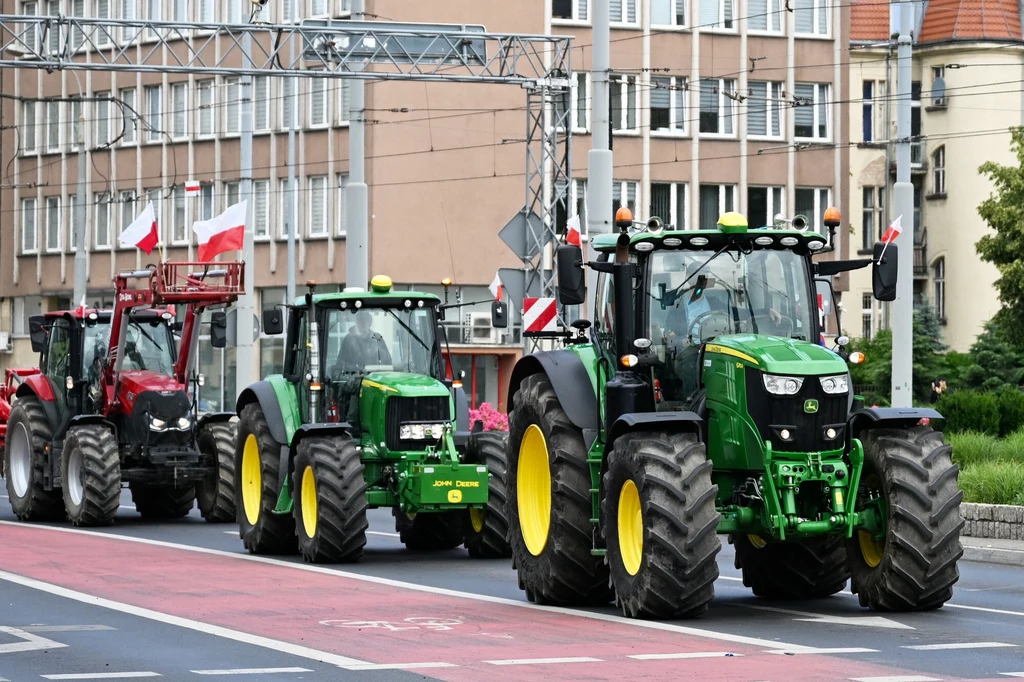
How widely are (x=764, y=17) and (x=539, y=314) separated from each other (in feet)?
127

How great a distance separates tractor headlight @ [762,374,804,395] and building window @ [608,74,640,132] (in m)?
46.6

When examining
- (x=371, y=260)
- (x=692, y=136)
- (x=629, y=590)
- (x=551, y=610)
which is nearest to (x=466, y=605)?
(x=551, y=610)

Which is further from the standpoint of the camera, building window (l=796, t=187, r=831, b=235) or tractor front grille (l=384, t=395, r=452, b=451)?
building window (l=796, t=187, r=831, b=235)

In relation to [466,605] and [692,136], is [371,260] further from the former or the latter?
[466,605]

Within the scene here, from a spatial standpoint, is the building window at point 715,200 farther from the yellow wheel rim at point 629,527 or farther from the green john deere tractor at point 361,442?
the yellow wheel rim at point 629,527

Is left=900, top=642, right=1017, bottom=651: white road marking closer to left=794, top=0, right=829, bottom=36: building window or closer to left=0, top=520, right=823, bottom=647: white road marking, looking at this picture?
left=0, top=520, right=823, bottom=647: white road marking

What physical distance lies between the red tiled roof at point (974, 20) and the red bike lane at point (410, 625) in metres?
57.9

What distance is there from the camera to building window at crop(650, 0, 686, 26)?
6119 centimetres

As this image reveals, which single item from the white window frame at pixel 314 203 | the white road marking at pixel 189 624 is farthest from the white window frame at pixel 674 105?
the white road marking at pixel 189 624

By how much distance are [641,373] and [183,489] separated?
536 inches

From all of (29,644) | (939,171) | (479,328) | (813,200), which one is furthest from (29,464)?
(939,171)

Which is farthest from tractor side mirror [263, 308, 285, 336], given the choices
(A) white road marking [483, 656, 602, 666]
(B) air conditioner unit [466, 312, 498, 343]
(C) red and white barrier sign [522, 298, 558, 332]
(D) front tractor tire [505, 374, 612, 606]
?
(B) air conditioner unit [466, 312, 498, 343]

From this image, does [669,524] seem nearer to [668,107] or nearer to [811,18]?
[668,107]

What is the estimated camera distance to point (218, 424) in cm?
2691
